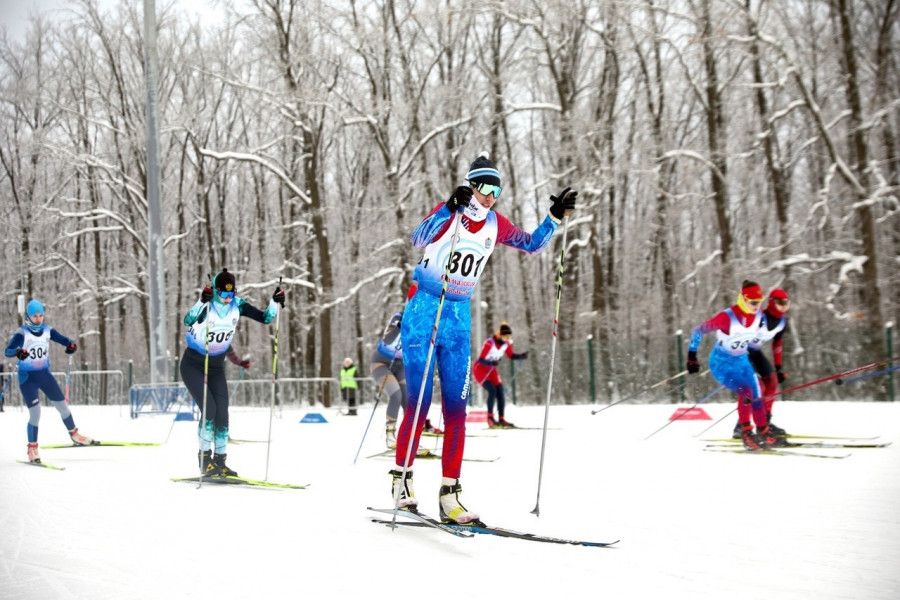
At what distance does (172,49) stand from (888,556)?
33.4 metres

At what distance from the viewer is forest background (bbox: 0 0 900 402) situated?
2022 centimetres

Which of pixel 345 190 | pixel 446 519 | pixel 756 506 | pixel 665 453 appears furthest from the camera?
pixel 345 190

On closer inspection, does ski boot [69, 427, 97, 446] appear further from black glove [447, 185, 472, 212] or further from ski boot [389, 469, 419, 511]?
black glove [447, 185, 472, 212]

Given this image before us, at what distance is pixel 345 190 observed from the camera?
40312 millimetres

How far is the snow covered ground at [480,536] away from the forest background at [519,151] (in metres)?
12.8

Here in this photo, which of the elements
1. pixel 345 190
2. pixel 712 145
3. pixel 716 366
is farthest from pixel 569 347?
pixel 345 190

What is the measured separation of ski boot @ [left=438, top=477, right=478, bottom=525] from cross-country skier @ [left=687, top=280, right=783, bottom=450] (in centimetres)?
546

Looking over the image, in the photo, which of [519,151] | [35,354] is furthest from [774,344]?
[519,151]

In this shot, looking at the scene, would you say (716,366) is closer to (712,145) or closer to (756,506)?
(756,506)

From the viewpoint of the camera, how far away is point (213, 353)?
8438mm

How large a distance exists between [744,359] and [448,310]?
5800 mm

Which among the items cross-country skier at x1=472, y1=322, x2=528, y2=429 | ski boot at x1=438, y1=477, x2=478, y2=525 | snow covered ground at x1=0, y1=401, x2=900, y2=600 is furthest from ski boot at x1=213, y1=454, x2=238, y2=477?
cross-country skier at x1=472, y1=322, x2=528, y2=429

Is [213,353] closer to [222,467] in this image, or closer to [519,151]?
[222,467]

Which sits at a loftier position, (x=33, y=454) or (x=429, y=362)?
(x=429, y=362)
